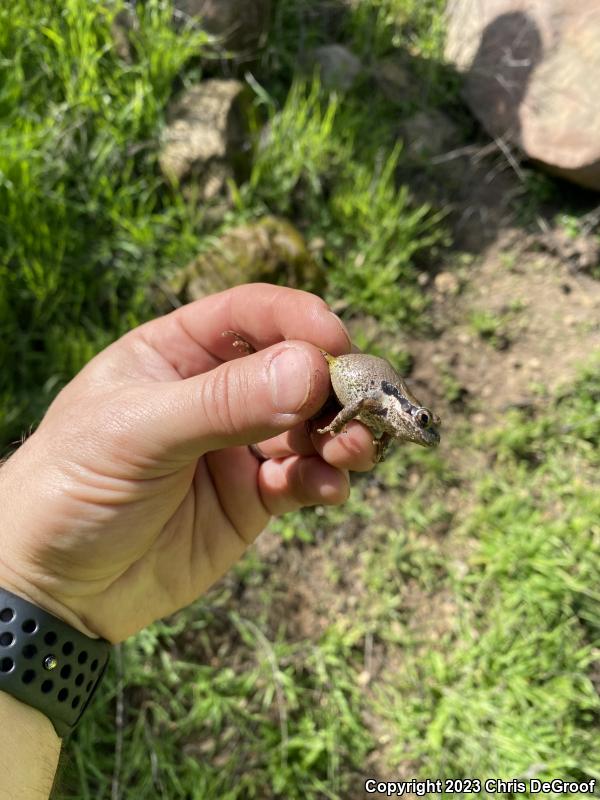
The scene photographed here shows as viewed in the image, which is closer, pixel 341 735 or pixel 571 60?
pixel 341 735

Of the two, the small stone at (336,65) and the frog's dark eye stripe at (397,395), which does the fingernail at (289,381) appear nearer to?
the frog's dark eye stripe at (397,395)

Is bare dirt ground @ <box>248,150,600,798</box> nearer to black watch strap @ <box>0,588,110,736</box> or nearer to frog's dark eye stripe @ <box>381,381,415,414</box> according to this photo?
black watch strap @ <box>0,588,110,736</box>

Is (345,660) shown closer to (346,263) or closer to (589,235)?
(346,263)

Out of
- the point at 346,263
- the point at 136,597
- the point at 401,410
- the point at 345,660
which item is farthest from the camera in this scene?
the point at 346,263

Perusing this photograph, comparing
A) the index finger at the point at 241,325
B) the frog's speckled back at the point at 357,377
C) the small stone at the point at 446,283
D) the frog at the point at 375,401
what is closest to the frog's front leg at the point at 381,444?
the frog at the point at 375,401

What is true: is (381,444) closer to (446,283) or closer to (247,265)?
(247,265)

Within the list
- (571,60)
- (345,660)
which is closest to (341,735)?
(345,660)
